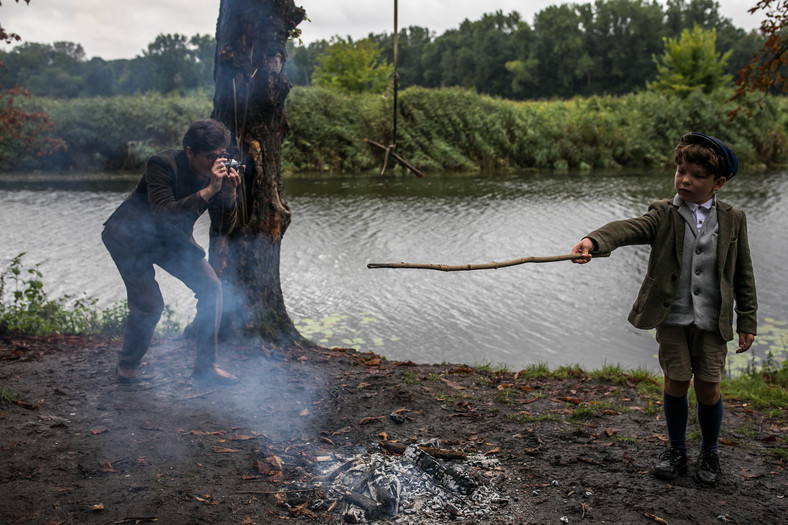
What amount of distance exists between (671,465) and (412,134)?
22957mm

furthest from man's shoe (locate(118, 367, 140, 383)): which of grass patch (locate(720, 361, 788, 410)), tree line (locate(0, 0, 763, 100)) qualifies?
tree line (locate(0, 0, 763, 100))

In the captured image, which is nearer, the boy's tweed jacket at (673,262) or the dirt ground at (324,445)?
the dirt ground at (324,445)

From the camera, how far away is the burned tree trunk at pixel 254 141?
5066 millimetres

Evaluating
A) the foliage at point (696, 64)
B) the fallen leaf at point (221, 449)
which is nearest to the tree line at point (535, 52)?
the foliage at point (696, 64)

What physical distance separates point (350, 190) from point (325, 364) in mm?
14363

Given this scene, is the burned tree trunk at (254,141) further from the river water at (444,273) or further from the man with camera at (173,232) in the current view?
the river water at (444,273)

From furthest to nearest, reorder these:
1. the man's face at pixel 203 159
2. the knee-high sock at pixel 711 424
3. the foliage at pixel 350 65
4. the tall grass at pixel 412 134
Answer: the foliage at pixel 350 65, the tall grass at pixel 412 134, the man's face at pixel 203 159, the knee-high sock at pixel 711 424

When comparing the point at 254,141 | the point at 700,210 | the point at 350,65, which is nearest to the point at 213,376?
the point at 254,141

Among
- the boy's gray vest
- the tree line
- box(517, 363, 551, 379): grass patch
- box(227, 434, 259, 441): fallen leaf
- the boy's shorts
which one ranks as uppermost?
the tree line

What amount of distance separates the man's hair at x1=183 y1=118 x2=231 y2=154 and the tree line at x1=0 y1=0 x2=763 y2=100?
54.5 meters

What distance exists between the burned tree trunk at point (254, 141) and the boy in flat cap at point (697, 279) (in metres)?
2.95

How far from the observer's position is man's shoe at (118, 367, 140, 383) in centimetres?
457

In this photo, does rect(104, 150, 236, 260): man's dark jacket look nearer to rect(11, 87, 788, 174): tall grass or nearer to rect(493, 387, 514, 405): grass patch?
rect(493, 387, 514, 405): grass patch

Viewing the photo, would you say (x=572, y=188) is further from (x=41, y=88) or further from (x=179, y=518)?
(x=41, y=88)
